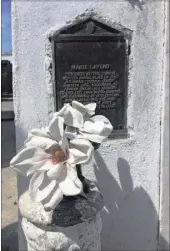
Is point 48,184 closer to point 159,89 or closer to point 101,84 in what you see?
point 101,84

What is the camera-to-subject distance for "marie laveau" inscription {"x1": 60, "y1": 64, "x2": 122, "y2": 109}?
7.96 feet

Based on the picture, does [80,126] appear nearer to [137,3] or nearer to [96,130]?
[96,130]

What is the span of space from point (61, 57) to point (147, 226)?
1478 mm

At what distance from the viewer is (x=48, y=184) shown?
6.04 feet

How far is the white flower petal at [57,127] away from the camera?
5.93 ft

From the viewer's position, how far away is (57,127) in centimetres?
181

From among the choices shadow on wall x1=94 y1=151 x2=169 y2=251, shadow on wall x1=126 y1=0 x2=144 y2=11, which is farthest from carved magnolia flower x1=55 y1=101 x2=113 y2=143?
shadow on wall x1=126 y1=0 x2=144 y2=11

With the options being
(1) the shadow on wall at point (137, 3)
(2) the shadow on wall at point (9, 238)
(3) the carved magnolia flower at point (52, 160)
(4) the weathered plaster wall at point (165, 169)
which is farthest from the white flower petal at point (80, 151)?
(2) the shadow on wall at point (9, 238)

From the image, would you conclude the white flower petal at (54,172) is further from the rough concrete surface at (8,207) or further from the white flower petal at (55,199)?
the rough concrete surface at (8,207)

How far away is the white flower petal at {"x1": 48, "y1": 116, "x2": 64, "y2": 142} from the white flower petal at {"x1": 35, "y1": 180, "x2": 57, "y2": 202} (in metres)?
0.23

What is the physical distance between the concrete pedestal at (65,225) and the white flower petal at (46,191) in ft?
0.51

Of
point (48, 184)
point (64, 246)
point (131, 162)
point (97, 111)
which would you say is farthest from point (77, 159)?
point (131, 162)

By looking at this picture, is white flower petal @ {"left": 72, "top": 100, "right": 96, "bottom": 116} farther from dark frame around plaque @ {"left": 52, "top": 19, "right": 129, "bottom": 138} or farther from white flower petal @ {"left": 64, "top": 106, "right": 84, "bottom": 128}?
dark frame around plaque @ {"left": 52, "top": 19, "right": 129, "bottom": 138}

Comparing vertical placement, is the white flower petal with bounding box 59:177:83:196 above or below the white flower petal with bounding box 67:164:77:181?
below
